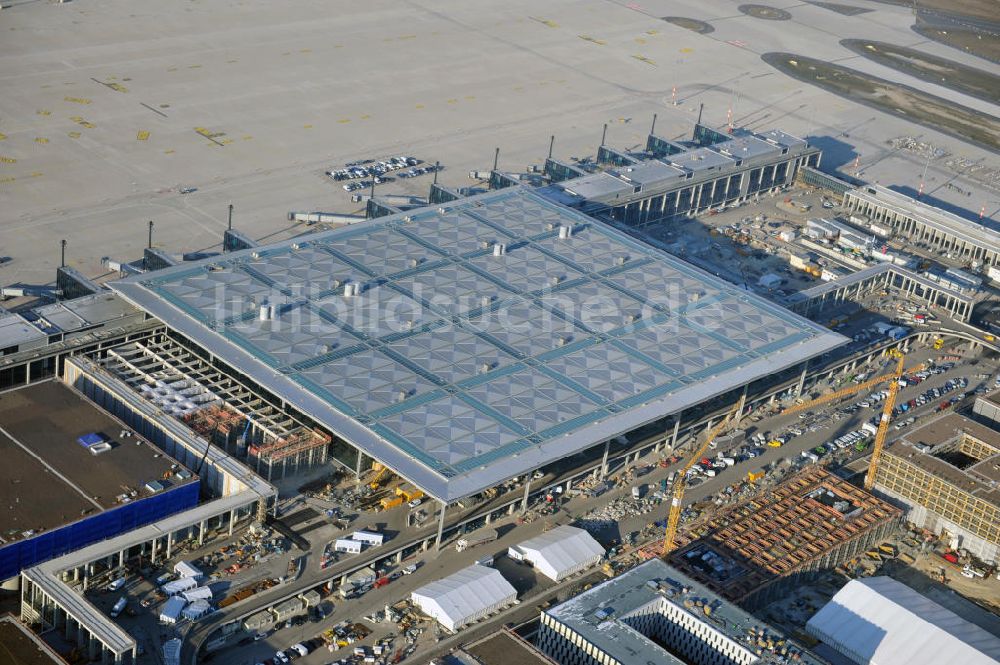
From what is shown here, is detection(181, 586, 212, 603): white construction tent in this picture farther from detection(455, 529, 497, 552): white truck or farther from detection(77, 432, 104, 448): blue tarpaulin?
detection(455, 529, 497, 552): white truck

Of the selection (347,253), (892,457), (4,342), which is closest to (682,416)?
(892,457)

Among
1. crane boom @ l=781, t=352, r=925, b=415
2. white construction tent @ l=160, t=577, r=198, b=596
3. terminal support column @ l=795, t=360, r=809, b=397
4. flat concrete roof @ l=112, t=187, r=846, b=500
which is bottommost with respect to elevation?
white construction tent @ l=160, t=577, r=198, b=596

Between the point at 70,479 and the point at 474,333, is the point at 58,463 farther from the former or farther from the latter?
the point at 474,333

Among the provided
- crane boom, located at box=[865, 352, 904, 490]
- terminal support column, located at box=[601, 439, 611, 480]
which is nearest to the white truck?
terminal support column, located at box=[601, 439, 611, 480]

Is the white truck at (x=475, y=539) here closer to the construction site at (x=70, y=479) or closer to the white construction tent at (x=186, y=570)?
the white construction tent at (x=186, y=570)

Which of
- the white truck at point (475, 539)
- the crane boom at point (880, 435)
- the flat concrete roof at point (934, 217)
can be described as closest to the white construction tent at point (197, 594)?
the white truck at point (475, 539)

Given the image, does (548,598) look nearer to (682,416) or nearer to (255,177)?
(682,416)
